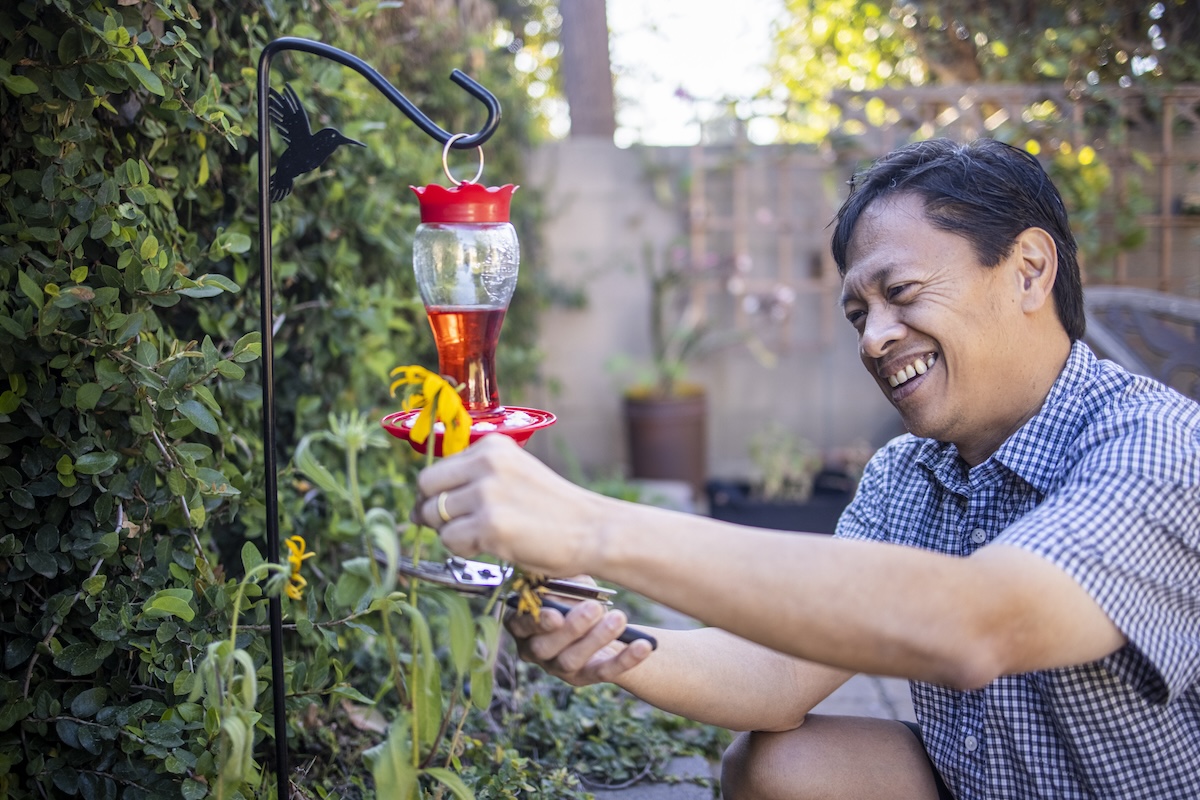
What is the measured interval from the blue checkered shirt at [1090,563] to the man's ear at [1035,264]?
11cm

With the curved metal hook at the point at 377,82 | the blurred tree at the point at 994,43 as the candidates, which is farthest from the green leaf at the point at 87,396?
the blurred tree at the point at 994,43

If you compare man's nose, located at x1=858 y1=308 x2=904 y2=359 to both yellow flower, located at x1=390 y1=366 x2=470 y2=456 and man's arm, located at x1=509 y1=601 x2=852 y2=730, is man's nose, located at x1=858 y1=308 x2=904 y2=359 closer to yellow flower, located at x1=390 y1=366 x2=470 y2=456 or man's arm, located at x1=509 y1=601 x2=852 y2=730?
man's arm, located at x1=509 y1=601 x2=852 y2=730

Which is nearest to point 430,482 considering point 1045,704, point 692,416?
point 1045,704

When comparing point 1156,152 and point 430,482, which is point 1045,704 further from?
point 1156,152

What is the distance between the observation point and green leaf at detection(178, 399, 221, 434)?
4.60 feet

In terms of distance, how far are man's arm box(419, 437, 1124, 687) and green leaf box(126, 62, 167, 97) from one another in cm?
75

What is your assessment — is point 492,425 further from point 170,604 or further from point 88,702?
point 88,702

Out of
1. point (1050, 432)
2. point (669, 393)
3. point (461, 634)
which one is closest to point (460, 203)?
point (461, 634)

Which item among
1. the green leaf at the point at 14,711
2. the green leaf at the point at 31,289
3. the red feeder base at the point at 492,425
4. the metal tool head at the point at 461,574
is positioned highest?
the green leaf at the point at 31,289

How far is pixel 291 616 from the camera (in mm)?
1665

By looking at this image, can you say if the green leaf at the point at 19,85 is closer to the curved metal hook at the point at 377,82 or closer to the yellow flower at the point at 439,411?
the curved metal hook at the point at 377,82

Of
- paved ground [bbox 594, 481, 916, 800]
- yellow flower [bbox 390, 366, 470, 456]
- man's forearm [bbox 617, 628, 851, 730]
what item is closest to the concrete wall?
paved ground [bbox 594, 481, 916, 800]

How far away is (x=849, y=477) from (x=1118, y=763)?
432 cm

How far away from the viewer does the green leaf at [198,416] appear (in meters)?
1.40
